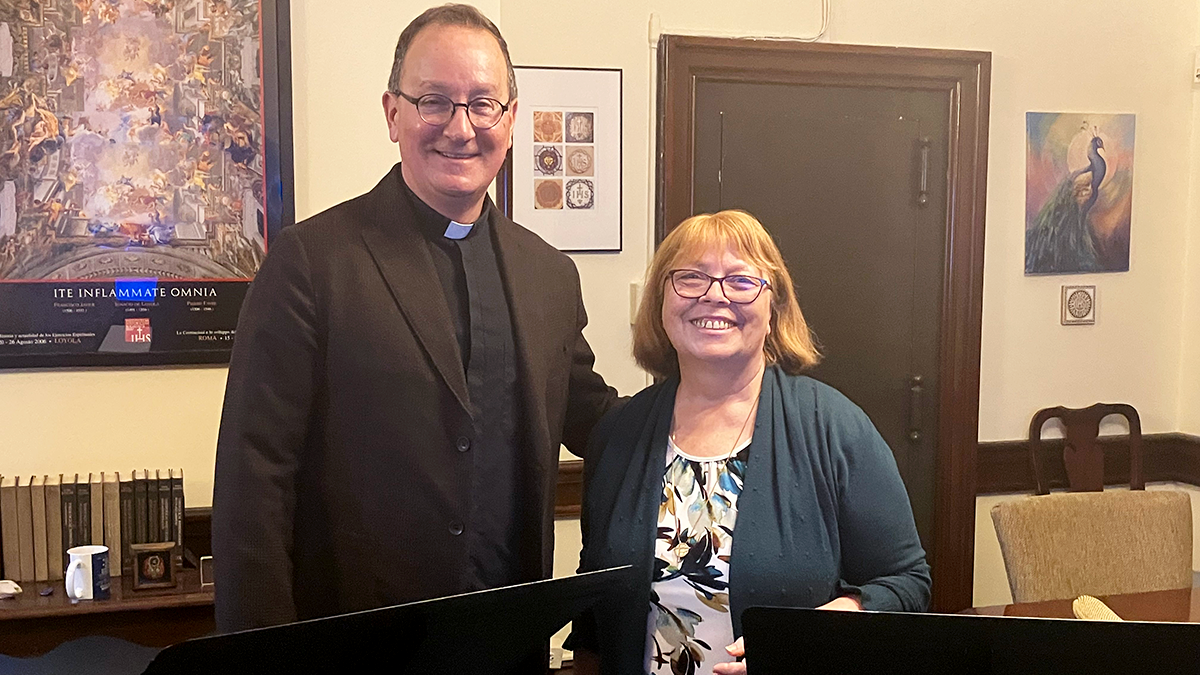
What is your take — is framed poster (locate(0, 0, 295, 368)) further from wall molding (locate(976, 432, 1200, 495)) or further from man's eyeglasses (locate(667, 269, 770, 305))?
wall molding (locate(976, 432, 1200, 495))

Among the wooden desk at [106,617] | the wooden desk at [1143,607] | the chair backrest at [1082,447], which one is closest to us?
the wooden desk at [1143,607]

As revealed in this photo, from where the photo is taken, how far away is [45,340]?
8.59 feet

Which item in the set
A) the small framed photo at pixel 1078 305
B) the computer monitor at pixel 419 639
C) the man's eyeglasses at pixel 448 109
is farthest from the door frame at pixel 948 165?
the computer monitor at pixel 419 639

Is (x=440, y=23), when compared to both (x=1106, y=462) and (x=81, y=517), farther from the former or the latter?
(x=1106, y=462)

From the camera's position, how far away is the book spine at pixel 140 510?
2.58m

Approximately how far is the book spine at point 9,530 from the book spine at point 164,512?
12.2 inches

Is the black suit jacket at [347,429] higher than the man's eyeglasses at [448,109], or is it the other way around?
the man's eyeglasses at [448,109]

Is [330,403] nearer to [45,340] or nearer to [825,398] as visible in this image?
[825,398]

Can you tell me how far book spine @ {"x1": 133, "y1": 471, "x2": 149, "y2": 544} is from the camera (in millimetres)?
2576

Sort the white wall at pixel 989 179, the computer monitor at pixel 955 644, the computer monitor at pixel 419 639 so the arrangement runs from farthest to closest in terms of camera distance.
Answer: the white wall at pixel 989 179, the computer monitor at pixel 955 644, the computer monitor at pixel 419 639

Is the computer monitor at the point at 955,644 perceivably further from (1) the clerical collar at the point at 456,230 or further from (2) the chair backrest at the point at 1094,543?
(2) the chair backrest at the point at 1094,543

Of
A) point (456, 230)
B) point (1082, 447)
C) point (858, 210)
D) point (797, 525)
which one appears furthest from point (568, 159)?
point (1082, 447)

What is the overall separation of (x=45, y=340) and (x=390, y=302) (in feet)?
4.33

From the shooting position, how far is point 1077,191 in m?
3.71
